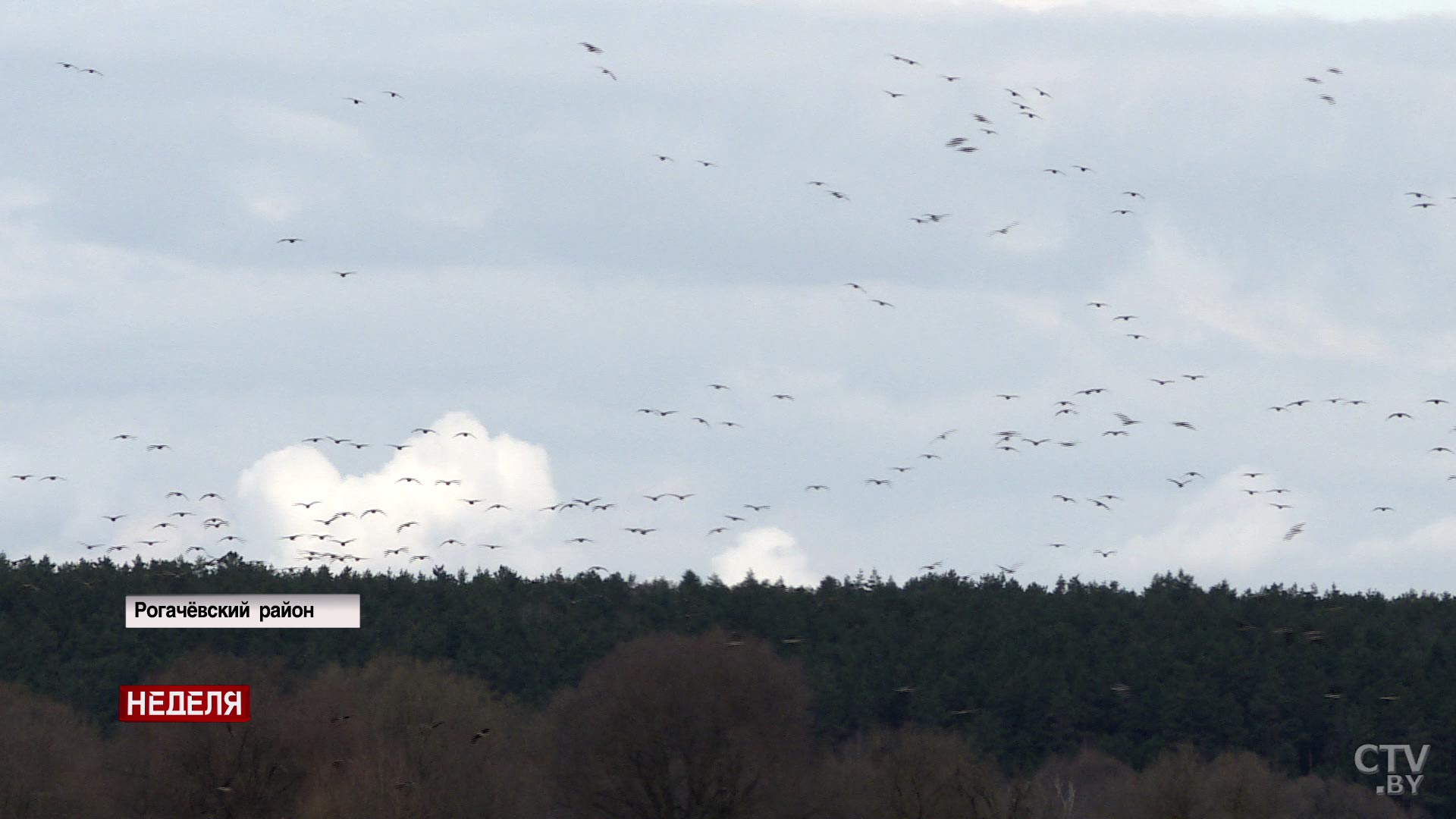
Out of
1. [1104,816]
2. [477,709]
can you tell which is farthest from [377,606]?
[1104,816]

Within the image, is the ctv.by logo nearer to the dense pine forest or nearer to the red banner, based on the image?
the dense pine forest

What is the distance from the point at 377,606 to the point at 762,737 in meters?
68.5

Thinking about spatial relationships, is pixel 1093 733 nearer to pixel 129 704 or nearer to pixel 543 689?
pixel 543 689

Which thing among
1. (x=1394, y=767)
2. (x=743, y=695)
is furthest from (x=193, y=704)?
(x=1394, y=767)

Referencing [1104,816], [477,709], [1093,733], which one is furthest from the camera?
[1093,733]

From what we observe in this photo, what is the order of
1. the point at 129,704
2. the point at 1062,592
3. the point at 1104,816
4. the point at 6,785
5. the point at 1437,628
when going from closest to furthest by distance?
the point at 6,785
the point at 1104,816
the point at 129,704
the point at 1437,628
the point at 1062,592

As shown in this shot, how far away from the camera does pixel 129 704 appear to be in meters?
111

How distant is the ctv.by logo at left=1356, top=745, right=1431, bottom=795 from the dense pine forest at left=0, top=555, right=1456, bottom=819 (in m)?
0.82

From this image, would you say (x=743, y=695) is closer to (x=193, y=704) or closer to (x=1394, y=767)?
(x=193, y=704)

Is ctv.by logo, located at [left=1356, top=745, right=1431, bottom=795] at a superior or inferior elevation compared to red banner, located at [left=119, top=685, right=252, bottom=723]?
inferior

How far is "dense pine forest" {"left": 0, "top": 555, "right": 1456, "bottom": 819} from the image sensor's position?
86.8m

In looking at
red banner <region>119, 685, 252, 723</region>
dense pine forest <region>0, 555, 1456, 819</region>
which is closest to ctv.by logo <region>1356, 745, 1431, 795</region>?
dense pine forest <region>0, 555, 1456, 819</region>

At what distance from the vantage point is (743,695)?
91625 millimetres

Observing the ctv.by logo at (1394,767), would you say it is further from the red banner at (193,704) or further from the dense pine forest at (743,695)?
the red banner at (193,704)
